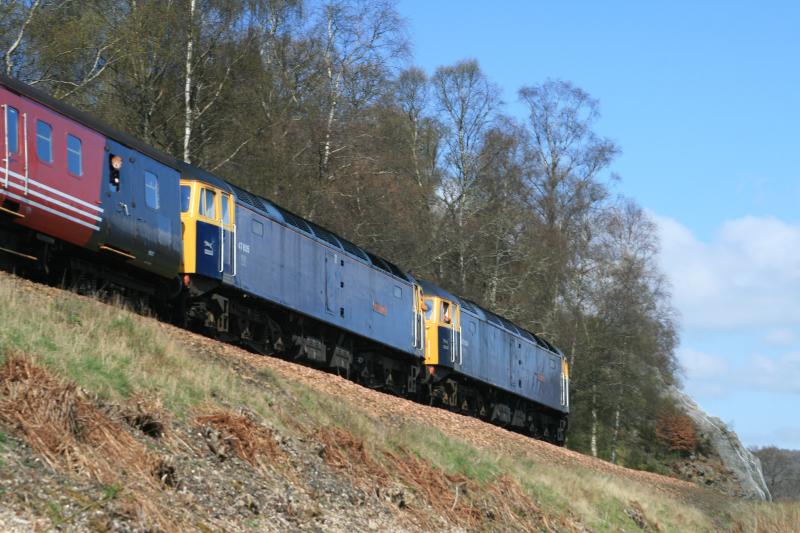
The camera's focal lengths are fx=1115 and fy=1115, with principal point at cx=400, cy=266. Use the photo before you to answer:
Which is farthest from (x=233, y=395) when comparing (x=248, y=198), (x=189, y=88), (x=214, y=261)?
(x=189, y=88)

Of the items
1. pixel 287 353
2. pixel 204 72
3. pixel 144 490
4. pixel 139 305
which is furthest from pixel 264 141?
pixel 144 490

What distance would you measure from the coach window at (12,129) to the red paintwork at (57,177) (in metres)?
0.07

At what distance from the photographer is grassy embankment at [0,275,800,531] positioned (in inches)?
448

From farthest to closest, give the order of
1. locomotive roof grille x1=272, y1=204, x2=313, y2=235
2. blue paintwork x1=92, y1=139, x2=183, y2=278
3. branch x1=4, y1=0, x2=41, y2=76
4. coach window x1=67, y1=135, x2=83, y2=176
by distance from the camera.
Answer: branch x1=4, y1=0, x2=41, y2=76 → locomotive roof grille x1=272, y1=204, x2=313, y2=235 → blue paintwork x1=92, y1=139, x2=183, y2=278 → coach window x1=67, y1=135, x2=83, y2=176

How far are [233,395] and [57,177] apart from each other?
4714 mm

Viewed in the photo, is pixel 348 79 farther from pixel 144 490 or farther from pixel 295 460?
pixel 144 490

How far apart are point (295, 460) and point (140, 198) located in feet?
23.2

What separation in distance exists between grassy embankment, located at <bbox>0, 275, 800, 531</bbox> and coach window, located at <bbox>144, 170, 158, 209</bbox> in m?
3.21

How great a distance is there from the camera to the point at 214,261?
19.6 metres

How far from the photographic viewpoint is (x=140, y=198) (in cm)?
1773

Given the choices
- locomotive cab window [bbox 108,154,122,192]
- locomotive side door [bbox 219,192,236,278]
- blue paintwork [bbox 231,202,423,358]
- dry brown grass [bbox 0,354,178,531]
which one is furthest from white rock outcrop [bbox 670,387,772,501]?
dry brown grass [bbox 0,354,178,531]

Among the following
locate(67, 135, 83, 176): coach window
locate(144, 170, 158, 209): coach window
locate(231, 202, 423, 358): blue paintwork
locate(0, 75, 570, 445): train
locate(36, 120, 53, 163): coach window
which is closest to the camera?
locate(36, 120, 53, 163): coach window

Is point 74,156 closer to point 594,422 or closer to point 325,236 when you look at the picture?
point 325,236

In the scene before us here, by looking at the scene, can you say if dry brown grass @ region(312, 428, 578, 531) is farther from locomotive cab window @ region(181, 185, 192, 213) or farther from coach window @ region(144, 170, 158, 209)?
locomotive cab window @ region(181, 185, 192, 213)
